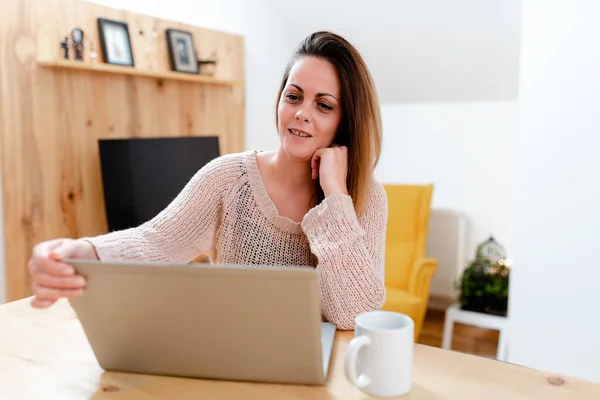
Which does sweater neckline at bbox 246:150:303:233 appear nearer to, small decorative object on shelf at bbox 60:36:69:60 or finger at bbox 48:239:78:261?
finger at bbox 48:239:78:261

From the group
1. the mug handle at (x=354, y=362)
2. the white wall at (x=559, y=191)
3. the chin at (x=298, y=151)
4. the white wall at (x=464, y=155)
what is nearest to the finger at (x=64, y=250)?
A: the mug handle at (x=354, y=362)

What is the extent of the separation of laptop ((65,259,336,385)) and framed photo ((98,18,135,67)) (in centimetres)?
193

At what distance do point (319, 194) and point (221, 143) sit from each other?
190cm

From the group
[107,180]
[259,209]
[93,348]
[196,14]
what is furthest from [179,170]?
[93,348]

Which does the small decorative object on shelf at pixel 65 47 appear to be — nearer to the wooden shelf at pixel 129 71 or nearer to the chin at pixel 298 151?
the wooden shelf at pixel 129 71

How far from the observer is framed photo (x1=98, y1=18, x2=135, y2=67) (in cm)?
254

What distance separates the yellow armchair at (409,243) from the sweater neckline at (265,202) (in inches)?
63.5

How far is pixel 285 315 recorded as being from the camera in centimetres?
78

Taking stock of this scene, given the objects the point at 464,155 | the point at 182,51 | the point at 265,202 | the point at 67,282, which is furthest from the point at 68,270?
the point at 464,155

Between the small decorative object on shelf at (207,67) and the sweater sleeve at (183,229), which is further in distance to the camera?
the small decorative object on shelf at (207,67)

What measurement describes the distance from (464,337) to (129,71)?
2233 millimetres

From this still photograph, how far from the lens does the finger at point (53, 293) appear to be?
2.65ft

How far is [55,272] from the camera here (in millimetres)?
828

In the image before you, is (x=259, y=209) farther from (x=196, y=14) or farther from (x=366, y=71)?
(x=196, y=14)
